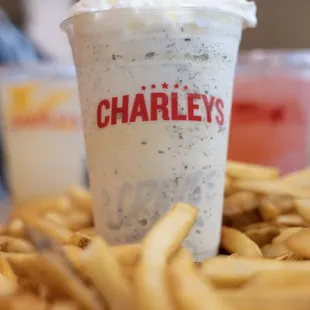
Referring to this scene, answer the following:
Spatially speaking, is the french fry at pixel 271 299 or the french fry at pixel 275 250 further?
the french fry at pixel 275 250

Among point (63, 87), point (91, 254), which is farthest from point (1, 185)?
point (91, 254)

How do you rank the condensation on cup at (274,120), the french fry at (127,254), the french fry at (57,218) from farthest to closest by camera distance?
the condensation on cup at (274,120) → the french fry at (57,218) → the french fry at (127,254)

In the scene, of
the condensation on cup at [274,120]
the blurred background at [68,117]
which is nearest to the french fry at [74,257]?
the blurred background at [68,117]

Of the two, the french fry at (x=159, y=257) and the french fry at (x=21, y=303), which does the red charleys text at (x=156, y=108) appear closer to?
the french fry at (x=159, y=257)

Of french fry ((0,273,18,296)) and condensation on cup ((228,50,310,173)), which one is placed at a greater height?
french fry ((0,273,18,296))

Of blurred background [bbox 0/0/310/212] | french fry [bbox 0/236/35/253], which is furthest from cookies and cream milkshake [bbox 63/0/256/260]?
blurred background [bbox 0/0/310/212]

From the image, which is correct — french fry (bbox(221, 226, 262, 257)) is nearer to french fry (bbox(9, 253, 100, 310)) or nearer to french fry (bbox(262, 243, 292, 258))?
french fry (bbox(262, 243, 292, 258))

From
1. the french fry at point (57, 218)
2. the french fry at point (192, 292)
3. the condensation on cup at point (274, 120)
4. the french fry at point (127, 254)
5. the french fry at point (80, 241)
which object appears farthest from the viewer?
the condensation on cup at point (274, 120)
